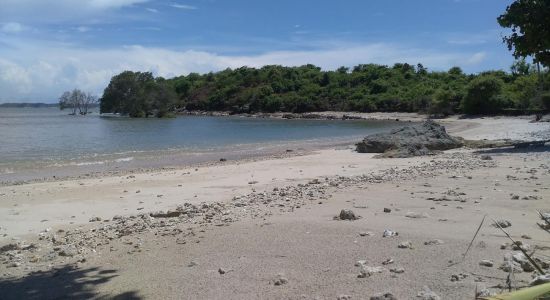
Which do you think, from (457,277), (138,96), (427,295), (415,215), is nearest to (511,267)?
(457,277)

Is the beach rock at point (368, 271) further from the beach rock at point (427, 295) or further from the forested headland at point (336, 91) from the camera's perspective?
the forested headland at point (336, 91)

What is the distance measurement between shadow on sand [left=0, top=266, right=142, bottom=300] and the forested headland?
6070 cm

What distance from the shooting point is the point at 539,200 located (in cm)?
862

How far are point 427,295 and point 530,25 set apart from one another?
A: 1749 cm

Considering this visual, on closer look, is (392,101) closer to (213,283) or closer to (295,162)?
(295,162)

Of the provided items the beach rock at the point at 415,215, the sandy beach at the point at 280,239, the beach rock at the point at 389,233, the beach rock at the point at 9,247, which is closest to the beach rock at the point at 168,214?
the sandy beach at the point at 280,239

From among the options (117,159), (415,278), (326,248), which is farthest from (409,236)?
(117,159)

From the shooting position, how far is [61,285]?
18.7 feet

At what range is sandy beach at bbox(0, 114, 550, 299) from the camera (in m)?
5.03

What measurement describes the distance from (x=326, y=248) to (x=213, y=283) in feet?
5.10

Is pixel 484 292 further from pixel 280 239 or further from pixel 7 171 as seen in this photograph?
pixel 7 171

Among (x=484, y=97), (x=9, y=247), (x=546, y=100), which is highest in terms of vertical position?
(x=484, y=97)

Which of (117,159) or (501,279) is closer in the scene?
(501,279)

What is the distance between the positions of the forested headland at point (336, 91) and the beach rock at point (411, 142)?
133 ft
